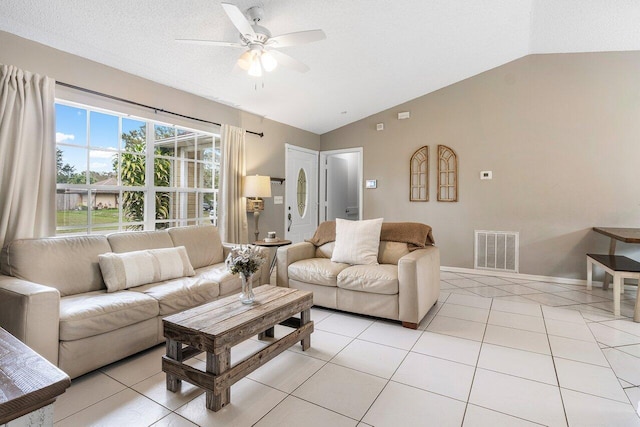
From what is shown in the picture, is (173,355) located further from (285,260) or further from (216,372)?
(285,260)

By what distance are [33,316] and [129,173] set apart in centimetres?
193

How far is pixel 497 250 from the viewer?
4.79 meters

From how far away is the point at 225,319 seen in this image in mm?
1925

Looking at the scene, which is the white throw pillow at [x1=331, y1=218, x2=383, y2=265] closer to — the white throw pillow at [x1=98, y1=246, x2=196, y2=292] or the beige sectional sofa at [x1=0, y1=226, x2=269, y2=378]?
the beige sectional sofa at [x1=0, y1=226, x2=269, y2=378]

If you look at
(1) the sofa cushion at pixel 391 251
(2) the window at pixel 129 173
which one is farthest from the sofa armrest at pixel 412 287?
(2) the window at pixel 129 173

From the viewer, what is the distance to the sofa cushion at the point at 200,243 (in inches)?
132

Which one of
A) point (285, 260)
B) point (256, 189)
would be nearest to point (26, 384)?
point (285, 260)

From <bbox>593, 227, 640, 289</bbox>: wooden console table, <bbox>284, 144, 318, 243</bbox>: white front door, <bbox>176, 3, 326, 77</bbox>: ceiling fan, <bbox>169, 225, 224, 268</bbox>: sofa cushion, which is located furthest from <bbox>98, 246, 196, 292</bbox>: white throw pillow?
<bbox>593, 227, 640, 289</bbox>: wooden console table


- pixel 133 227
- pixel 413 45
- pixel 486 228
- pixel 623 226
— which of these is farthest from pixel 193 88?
pixel 623 226

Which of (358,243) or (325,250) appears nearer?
(358,243)

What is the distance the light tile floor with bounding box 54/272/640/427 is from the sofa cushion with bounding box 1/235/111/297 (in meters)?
0.73

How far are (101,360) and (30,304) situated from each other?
1.87ft

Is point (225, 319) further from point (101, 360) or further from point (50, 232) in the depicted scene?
point (50, 232)

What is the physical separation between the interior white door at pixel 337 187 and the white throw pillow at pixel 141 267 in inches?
A: 148
